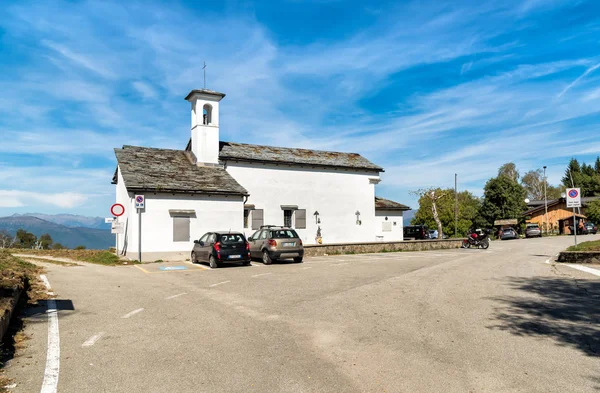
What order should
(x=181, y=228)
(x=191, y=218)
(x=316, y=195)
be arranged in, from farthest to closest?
1. (x=316, y=195)
2. (x=191, y=218)
3. (x=181, y=228)

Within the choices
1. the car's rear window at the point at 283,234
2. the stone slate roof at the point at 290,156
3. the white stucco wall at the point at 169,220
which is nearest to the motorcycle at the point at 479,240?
the stone slate roof at the point at 290,156

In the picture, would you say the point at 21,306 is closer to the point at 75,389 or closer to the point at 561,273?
the point at 75,389

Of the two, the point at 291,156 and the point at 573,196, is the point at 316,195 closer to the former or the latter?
the point at 291,156

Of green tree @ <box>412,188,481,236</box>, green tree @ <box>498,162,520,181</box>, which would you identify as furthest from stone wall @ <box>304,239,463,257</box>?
green tree @ <box>498,162,520,181</box>

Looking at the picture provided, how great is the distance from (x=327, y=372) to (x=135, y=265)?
54.9ft

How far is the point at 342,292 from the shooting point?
10.6m

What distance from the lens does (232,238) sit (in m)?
18.2

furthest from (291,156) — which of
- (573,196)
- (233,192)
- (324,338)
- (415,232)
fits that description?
(324,338)

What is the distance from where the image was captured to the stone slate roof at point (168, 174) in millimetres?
23891

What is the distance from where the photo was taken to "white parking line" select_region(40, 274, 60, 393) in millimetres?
4438

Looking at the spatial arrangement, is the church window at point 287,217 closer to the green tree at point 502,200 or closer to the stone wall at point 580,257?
the stone wall at point 580,257

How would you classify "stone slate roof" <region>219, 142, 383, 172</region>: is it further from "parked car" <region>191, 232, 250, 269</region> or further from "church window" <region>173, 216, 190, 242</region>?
"parked car" <region>191, 232, 250, 269</region>

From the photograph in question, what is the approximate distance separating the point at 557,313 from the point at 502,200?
60.8 meters

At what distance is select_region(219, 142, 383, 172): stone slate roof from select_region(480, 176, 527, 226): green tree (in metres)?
34.6
